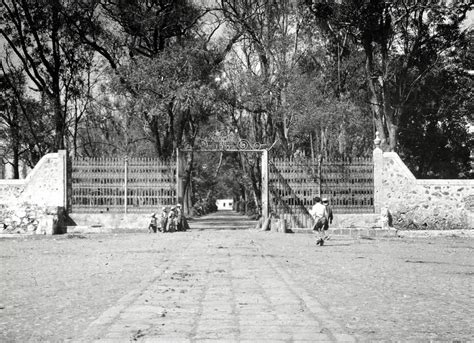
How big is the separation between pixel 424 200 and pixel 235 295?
54.3ft

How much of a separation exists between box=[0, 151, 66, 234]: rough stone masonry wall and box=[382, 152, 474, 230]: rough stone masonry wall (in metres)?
11.9

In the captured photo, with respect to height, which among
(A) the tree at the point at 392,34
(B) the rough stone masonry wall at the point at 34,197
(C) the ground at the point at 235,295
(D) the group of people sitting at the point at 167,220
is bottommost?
(C) the ground at the point at 235,295

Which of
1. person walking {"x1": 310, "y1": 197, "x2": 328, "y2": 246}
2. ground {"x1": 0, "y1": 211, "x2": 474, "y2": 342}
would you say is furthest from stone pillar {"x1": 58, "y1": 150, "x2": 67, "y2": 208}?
person walking {"x1": 310, "y1": 197, "x2": 328, "y2": 246}

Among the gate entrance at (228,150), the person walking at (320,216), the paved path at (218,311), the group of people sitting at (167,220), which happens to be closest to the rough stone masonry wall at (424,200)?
the gate entrance at (228,150)

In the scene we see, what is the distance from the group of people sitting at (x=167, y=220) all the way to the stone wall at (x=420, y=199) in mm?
7336

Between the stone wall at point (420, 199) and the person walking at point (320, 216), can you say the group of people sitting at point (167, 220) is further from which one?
the person walking at point (320, 216)

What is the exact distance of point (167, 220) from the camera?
2384 cm

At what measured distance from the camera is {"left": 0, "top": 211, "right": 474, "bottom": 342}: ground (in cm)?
639

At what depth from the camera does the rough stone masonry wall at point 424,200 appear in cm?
2338

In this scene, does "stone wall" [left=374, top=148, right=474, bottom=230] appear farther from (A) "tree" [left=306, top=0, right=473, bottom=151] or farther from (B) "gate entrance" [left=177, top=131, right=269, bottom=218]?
(A) "tree" [left=306, top=0, right=473, bottom=151]

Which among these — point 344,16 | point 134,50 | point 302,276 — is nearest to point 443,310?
point 302,276

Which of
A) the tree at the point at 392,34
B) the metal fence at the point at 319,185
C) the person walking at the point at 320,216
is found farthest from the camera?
the tree at the point at 392,34

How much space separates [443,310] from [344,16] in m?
22.1

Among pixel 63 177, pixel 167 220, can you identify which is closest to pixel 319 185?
pixel 167 220
